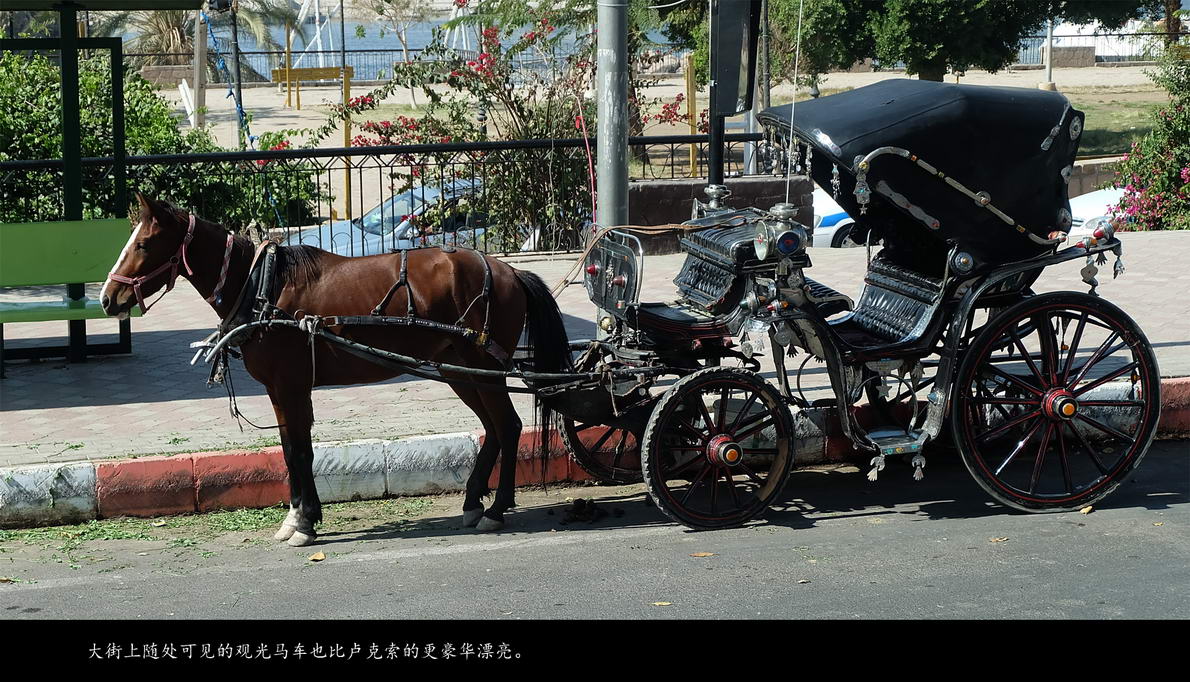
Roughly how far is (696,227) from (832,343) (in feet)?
3.04

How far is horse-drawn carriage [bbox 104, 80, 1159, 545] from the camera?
19.0ft

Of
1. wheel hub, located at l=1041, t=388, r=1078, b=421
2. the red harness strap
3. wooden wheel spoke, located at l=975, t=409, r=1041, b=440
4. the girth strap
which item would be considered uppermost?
the red harness strap

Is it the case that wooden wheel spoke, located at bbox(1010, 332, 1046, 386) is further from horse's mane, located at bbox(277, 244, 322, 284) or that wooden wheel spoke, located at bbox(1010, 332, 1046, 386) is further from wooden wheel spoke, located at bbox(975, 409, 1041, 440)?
horse's mane, located at bbox(277, 244, 322, 284)

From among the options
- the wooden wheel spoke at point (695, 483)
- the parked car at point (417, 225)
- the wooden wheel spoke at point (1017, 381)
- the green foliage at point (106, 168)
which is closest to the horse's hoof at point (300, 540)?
the wooden wheel spoke at point (695, 483)

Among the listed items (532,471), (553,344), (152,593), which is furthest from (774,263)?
(152,593)

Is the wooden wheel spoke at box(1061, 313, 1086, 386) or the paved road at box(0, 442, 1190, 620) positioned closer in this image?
the paved road at box(0, 442, 1190, 620)

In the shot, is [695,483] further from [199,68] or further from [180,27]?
[180,27]

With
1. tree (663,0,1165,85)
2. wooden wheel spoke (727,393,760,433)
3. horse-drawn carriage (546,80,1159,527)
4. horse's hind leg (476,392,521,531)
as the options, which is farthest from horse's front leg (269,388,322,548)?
tree (663,0,1165,85)

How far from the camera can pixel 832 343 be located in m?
5.99

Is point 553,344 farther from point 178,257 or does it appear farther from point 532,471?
point 178,257

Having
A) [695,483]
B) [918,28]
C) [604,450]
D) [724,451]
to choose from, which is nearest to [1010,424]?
[724,451]

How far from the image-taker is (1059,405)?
6.02 metres

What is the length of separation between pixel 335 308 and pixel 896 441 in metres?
2.69

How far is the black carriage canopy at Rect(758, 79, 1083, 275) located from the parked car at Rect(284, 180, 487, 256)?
6.33 meters
